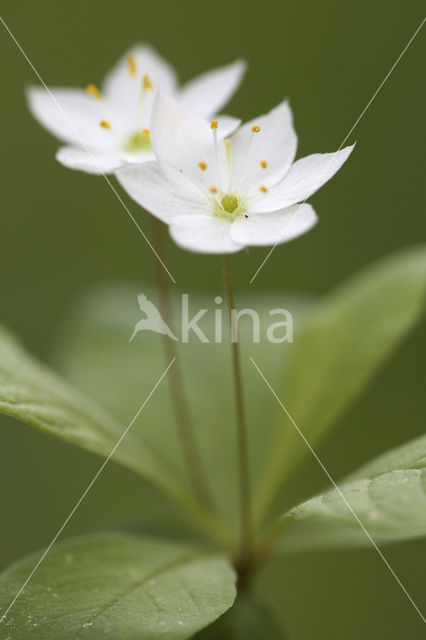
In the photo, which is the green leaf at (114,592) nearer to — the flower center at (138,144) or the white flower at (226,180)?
the white flower at (226,180)

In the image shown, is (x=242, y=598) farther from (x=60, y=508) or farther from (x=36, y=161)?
(x=36, y=161)

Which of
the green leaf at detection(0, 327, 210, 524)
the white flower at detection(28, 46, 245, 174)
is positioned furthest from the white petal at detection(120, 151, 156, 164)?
the green leaf at detection(0, 327, 210, 524)

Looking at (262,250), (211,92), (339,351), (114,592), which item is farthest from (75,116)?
(262,250)

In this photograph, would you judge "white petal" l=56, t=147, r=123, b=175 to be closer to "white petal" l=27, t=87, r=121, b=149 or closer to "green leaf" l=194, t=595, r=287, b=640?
"white petal" l=27, t=87, r=121, b=149

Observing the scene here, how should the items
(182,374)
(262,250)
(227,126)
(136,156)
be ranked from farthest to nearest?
(262,250)
(182,374)
(136,156)
(227,126)

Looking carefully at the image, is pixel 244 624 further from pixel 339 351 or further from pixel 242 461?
pixel 339 351

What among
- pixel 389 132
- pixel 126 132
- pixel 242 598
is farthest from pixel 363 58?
pixel 242 598
